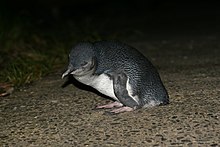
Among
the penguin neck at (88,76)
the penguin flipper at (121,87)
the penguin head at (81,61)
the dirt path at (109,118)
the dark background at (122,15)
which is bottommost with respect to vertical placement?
the dirt path at (109,118)

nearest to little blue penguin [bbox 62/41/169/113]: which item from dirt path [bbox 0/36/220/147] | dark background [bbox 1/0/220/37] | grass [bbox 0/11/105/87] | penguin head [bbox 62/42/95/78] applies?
penguin head [bbox 62/42/95/78]

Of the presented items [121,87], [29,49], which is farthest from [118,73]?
[29,49]

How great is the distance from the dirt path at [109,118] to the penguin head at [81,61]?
1.19 ft

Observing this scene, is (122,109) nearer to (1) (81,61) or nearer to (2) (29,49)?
(1) (81,61)

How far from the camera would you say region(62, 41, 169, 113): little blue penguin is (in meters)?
2.90

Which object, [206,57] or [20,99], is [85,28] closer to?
[206,57]

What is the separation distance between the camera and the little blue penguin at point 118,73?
290 centimetres

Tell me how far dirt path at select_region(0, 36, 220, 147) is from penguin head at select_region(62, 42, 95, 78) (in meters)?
0.36

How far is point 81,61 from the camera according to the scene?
287cm

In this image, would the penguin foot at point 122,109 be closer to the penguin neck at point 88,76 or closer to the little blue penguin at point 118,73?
the little blue penguin at point 118,73

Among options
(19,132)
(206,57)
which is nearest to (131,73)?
(19,132)

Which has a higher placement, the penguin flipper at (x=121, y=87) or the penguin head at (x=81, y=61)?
the penguin head at (x=81, y=61)

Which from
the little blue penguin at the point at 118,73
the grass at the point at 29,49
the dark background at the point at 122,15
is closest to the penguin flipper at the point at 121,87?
the little blue penguin at the point at 118,73

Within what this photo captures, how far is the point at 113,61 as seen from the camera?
3018 mm
